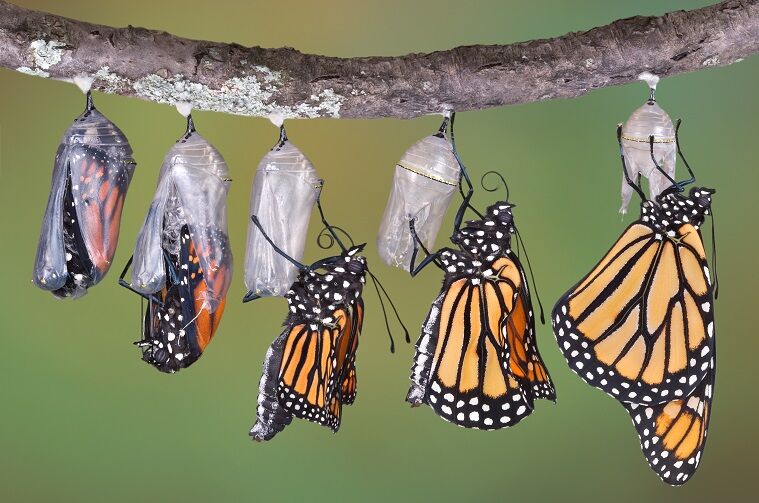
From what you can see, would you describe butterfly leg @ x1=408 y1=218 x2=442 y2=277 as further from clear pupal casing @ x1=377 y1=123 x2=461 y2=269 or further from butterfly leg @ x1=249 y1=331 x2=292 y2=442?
butterfly leg @ x1=249 y1=331 x2=292 y2=442

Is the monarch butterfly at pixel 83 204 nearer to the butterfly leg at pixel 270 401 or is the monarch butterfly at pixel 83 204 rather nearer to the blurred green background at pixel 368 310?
the butterfly leg at pixel 270 401

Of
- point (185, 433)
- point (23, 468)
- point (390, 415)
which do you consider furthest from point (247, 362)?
point (23, 468)

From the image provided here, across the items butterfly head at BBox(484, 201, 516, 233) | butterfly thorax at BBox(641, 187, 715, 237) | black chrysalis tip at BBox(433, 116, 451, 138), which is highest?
black chrysalis tip at BBox(433, 116, 451, 138)

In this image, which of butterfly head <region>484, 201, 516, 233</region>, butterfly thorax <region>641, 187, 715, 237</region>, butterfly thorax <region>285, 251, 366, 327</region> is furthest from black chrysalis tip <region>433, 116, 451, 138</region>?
butterfly thorax <region>641, 187, 715, 237</region>

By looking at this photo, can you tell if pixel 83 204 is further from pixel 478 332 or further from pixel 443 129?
pixel 478 332

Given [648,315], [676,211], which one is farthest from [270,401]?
[676,211]

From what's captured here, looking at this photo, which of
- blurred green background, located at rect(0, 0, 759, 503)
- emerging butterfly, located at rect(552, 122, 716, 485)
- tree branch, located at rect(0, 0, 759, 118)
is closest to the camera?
tree branch, located at rect(0, 0, 759, 118)

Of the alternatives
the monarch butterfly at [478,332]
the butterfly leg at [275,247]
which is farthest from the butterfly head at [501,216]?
the butterfly leg at [275,247]
